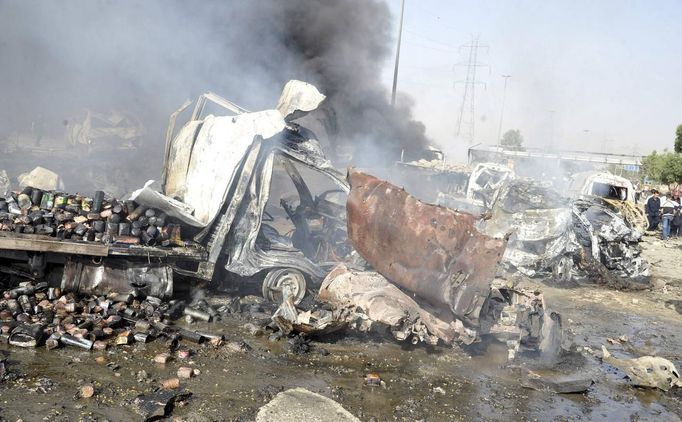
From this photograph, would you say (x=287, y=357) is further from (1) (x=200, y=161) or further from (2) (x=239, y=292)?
(1) (x=200, y=161)

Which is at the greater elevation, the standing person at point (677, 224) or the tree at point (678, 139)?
the tree at point (678, 139)

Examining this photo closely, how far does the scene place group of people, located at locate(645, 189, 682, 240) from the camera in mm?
16078

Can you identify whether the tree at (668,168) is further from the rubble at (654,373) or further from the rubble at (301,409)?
the rubble at (301,409)

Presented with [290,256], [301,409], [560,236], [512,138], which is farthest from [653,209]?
[512,138]

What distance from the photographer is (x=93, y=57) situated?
16562 millimetres

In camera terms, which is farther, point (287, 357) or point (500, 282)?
point (500, 282)

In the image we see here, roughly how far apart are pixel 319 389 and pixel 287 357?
709mm

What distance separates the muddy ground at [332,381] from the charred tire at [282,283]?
0.51m

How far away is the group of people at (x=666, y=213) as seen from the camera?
16.1m

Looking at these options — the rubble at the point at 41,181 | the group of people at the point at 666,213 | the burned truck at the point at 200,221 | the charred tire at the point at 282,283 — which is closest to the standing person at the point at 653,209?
the group of people at the point at 666,213

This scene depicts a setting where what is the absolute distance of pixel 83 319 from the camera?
15.8ft

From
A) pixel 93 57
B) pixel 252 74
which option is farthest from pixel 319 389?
pixel 252 74

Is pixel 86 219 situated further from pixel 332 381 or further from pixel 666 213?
pixel 666 213

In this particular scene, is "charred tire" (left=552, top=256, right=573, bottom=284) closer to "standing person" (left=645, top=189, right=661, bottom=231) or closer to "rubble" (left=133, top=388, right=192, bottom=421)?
"rubble" (left=133, top=388, right=192, bottom=421)
